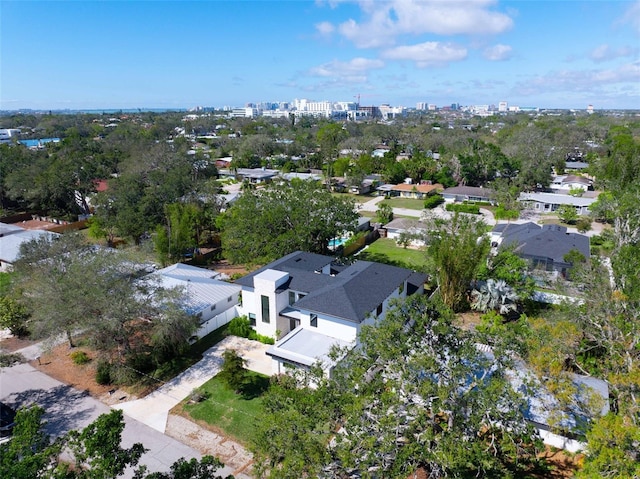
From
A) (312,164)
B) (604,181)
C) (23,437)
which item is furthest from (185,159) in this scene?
(604,181)

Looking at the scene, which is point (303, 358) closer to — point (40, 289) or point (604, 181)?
point (40, 289)

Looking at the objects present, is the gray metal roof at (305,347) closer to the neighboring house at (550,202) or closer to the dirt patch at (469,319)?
the dirt patch at (469,319)

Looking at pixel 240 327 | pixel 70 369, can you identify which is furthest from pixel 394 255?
pixel 70 369

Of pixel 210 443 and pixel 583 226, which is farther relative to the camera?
pixel 583 226

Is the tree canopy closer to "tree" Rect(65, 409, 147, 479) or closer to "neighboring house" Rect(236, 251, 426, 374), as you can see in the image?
"tree" Rect(65, 409, 147, 479)

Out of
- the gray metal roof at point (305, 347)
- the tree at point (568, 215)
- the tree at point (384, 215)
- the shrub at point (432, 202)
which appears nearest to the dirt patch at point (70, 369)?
the gray metal roof at point (305, 347)

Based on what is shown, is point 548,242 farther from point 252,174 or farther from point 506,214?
point 252,174

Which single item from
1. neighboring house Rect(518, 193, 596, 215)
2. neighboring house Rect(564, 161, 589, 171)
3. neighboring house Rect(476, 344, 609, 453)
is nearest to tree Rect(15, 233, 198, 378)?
neighboring house Rect(476, 344, 609, 453)
